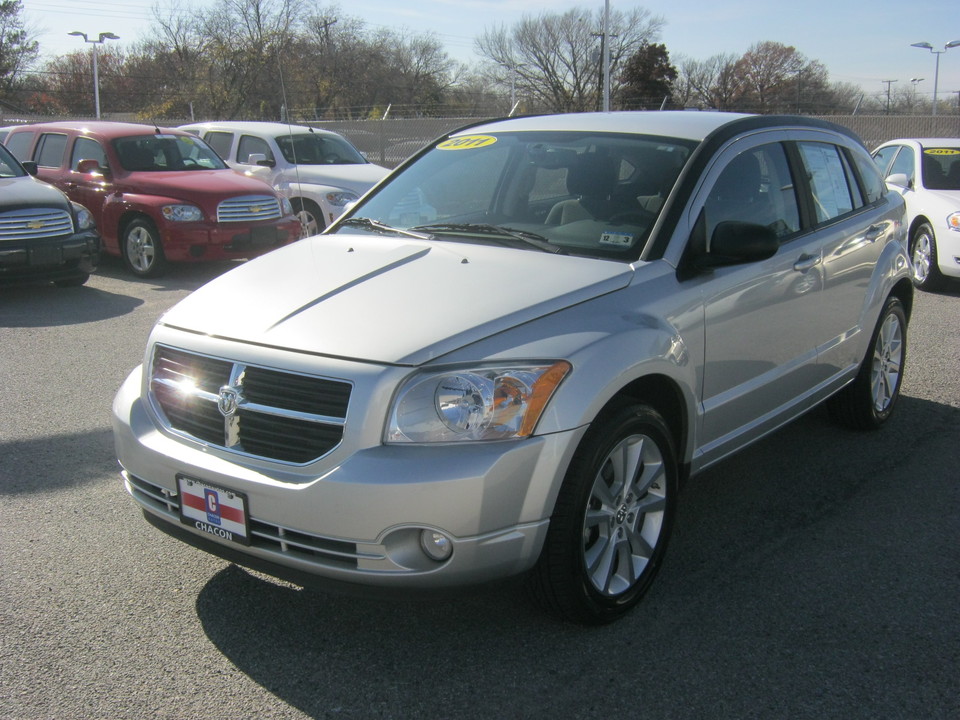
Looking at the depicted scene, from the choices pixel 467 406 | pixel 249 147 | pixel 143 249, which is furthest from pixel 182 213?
pixel 467 406

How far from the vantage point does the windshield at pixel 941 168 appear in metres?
10.6

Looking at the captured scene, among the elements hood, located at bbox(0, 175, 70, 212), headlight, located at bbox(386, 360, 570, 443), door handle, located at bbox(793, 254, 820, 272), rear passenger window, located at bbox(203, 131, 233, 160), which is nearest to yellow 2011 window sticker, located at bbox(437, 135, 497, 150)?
door handle, located at bbox(793, 254, 820, 272)

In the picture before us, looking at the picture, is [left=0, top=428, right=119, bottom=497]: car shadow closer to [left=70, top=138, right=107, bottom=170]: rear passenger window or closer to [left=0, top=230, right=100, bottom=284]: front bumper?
[left=0, top=230, right=100, bottom=284]: front bumper

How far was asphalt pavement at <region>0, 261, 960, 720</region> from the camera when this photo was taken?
2.83 metres

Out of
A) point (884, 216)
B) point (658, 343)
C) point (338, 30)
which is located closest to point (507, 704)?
point (658, 343)

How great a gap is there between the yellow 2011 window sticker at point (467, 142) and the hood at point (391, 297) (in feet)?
2.96

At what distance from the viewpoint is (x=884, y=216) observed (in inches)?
209

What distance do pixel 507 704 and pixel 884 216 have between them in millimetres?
3828

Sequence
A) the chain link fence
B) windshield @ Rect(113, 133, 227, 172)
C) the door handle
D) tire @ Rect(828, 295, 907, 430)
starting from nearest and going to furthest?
1. the door handle
2. tire @ Rect(828, 295, 907, 430)
3. windshield @ Rect(113, 133, 227, 172)
4. the chain link fence

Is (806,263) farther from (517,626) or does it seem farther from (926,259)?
(926,259)

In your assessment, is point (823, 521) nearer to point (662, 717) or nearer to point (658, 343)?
point (658, 343)

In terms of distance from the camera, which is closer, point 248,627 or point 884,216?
point 248,627

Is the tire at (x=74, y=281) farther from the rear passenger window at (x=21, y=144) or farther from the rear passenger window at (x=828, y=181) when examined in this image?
the rear passenger window at (x=828, y=181)

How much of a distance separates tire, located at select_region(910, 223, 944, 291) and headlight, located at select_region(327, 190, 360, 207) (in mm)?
6970
